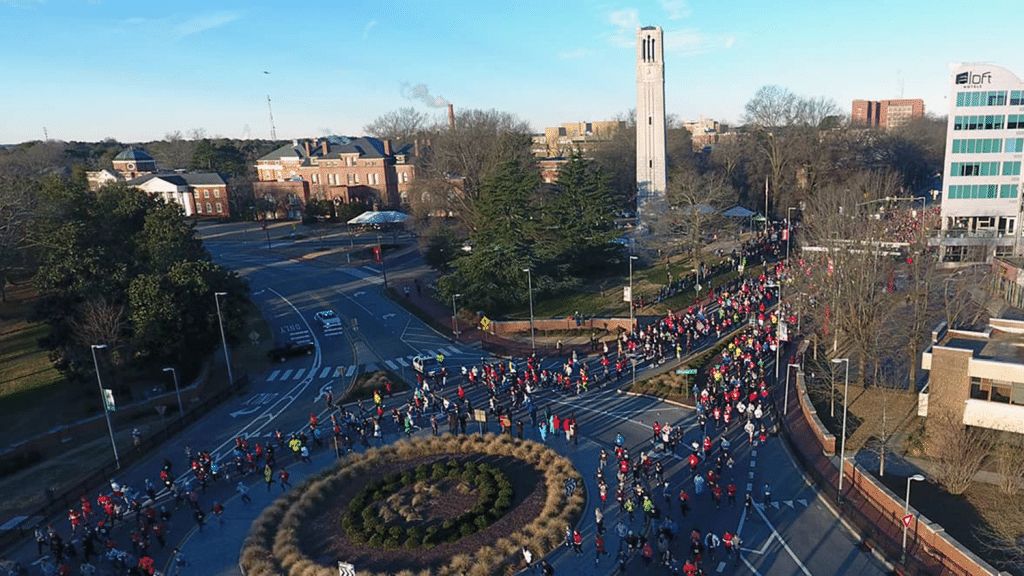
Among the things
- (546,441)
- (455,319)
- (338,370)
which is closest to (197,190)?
(455,319)

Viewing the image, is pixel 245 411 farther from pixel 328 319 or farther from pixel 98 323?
pixel 328 319

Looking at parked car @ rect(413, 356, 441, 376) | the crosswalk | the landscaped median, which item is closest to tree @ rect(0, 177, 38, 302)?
the crosswalk

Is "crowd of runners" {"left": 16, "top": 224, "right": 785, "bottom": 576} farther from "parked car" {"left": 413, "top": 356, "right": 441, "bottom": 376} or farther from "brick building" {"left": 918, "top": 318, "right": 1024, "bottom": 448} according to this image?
"brick building" {"left": 918, "top": 318, "right": 1024, "bottom": 448}

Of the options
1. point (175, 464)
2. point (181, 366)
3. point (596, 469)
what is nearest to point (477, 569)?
point (596, 469)

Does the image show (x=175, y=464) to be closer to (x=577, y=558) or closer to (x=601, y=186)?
(x=577, y=558)

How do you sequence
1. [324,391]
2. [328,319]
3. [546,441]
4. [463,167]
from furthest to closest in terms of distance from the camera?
[463,167]
[328,319]
[324,391]
[546,441]

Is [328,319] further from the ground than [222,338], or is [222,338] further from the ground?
[222,338]
